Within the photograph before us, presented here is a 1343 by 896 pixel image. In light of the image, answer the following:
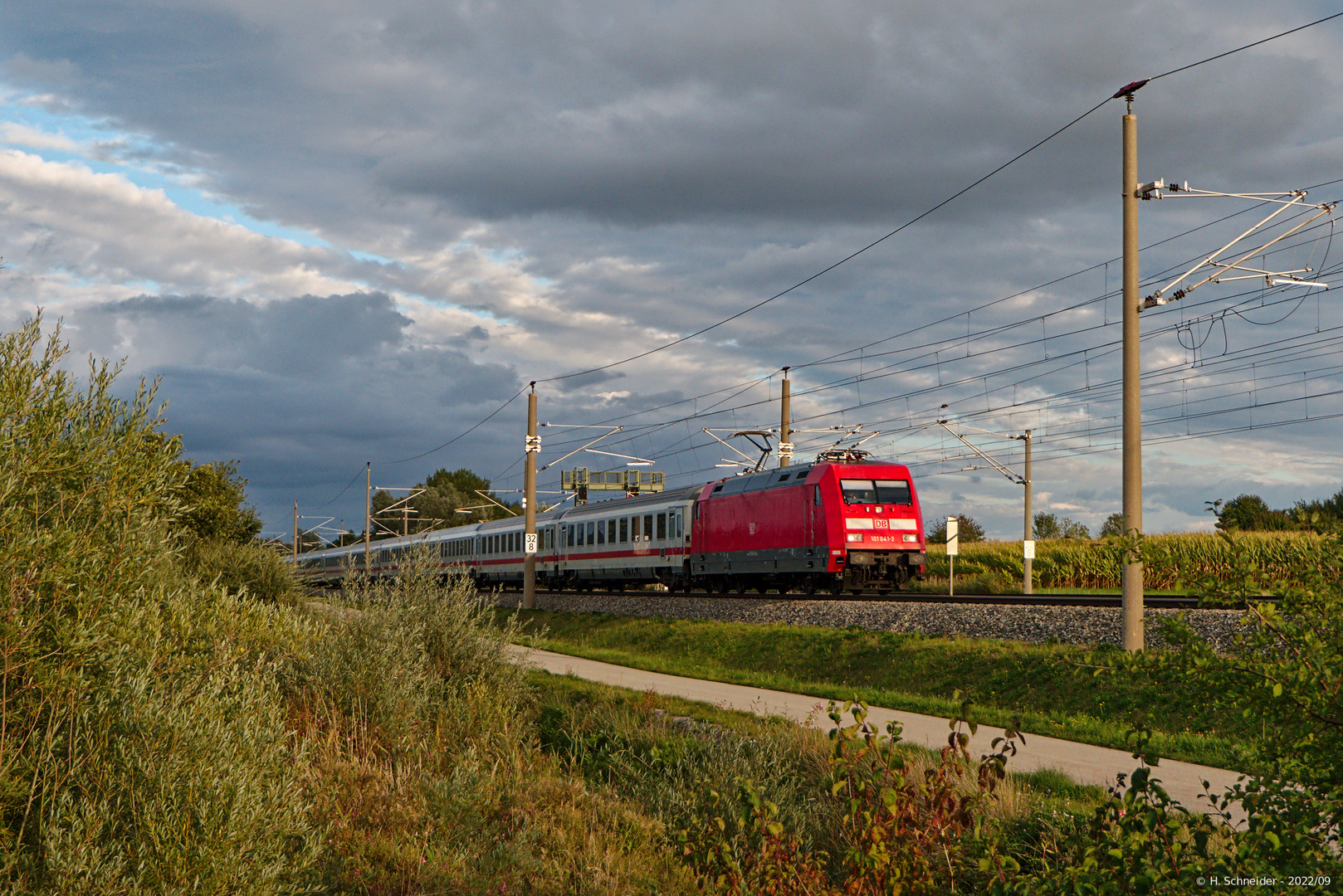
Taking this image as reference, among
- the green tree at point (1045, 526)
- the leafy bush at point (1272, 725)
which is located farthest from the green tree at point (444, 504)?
the leafy bush at point (1272, 725)

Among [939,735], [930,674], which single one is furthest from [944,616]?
[939,735]

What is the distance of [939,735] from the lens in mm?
11352

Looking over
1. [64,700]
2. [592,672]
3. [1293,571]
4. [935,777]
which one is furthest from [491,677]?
[1293,571]

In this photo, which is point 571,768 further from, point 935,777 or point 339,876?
point 935,777

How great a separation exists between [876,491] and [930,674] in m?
10.3

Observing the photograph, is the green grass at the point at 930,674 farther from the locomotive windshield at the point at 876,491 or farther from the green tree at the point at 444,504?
the green tree at the point at 444,504

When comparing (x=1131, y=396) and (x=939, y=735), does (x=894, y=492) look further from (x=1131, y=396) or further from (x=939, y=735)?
(x=939, y=735)

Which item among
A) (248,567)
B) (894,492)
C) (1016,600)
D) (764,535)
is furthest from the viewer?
(764,535)

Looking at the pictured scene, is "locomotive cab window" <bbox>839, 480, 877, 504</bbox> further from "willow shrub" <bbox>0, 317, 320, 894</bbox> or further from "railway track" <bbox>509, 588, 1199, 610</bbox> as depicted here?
"willow shrub" <bbox>0, 317, 320, 894</bbox>

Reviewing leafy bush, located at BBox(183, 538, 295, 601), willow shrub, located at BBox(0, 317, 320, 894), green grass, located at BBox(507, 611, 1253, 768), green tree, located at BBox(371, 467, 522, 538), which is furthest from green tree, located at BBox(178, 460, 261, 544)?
green tree, located at BBox(371, 467, 522, 538)

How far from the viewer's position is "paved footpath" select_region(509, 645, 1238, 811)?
917 cm

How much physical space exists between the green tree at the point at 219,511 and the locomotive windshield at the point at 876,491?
55.2 ft

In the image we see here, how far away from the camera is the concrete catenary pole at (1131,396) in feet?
47.9

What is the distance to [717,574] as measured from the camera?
105 ft
